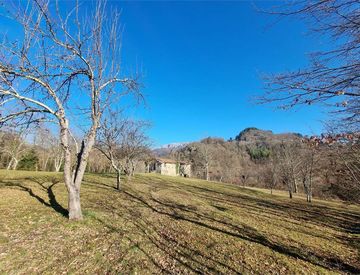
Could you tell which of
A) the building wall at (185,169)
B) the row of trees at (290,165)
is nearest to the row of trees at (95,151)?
the row of trees at (290,165)

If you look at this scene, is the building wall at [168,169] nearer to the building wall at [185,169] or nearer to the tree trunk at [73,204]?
the building wall at [185,169]

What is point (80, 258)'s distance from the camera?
14.2 feet

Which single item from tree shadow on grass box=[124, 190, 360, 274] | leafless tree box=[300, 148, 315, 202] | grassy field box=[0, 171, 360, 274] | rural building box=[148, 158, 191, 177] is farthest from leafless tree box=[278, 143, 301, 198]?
rural building box=[148, 158, 191, 177]

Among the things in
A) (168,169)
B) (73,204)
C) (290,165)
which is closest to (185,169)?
(168,169)

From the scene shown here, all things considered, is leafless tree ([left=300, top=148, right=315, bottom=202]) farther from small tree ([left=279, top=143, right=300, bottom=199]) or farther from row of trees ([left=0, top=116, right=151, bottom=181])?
row of trees ([left=0, top=116, right=151, bottom=181])

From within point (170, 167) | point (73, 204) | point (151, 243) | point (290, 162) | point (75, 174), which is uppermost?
point (170, 167)

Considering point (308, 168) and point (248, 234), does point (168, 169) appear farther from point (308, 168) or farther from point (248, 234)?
point (248, 234)

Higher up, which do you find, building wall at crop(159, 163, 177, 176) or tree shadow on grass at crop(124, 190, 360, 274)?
building wall at crop(159, 163, 177, 176)

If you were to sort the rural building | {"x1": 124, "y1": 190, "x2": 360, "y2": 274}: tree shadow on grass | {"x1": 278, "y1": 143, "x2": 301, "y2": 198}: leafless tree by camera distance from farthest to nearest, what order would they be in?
the rural building → {"x1": 278, "y1": 143, "x2": 301, "y2": 198}: leafless tree → {"x1": 124, "y1": 190, "x2": 360, "y2": 274}: tree shadow on grass

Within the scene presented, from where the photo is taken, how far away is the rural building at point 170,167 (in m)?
53.6

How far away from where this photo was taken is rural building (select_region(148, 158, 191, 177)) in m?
53.6

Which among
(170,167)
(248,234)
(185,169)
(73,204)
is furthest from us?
(185,169)

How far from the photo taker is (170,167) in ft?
179

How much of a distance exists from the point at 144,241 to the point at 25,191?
8220mm
